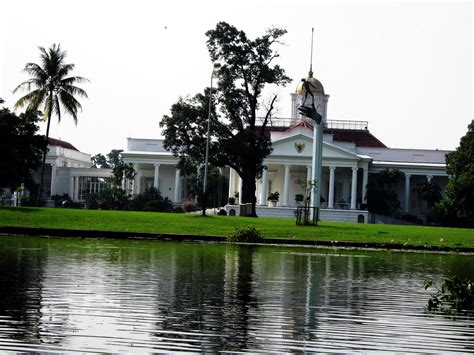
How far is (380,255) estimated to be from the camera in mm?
37688

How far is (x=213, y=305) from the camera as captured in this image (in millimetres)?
16969

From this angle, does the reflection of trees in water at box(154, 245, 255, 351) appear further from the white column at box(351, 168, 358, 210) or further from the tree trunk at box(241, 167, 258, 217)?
the white column at box(351, 168, 358, 210)

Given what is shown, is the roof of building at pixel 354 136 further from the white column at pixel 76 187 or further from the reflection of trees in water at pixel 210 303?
the reflection of trees in water at pixel 210 303

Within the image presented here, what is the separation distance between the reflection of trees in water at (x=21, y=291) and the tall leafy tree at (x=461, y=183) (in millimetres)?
43098

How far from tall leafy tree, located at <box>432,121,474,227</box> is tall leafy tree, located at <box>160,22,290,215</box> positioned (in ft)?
46.1

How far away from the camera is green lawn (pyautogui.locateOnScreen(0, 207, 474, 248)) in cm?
4519

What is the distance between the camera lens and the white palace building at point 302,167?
9119 centimetres

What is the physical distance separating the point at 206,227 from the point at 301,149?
43775 millimetres

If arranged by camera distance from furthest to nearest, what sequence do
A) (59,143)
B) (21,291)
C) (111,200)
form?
(59,143), (111,200), (21,291)

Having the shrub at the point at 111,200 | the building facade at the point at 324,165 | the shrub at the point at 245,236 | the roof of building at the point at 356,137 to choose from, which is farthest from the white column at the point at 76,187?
the shrub at the point at 245,236

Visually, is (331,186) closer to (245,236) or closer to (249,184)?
(249,184)

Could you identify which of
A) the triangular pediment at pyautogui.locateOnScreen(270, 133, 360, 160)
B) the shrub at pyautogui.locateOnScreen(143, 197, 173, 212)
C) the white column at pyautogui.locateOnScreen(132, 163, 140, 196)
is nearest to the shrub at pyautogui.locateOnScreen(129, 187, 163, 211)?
the shrub at pyautogui.locateOnScreen(143, 197, 173, 212)

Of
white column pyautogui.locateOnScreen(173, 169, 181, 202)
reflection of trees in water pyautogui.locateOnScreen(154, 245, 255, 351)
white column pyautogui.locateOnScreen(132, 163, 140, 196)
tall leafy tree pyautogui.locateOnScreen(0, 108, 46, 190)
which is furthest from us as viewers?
white column pyautogui.locateOnScreen(132, 163, 140, 196)

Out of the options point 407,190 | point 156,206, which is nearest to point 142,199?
point 156,206
